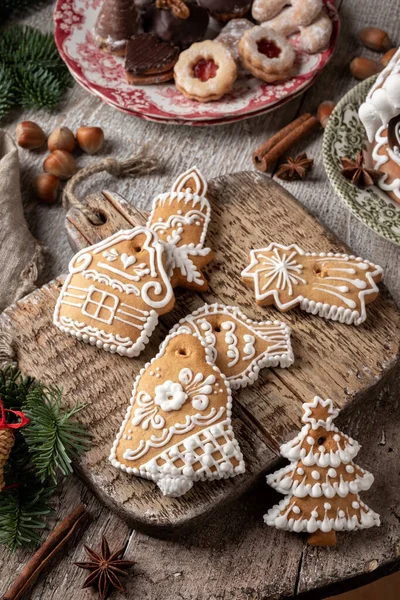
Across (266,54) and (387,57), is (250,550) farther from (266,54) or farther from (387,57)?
(387,57)

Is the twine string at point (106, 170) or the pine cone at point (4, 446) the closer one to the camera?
the pine cone at point (4, 446)

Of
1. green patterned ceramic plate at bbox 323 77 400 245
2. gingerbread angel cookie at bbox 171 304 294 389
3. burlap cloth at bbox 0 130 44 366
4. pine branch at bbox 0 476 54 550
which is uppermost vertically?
green patterned ceramic plate at bbox 323 77 400 245

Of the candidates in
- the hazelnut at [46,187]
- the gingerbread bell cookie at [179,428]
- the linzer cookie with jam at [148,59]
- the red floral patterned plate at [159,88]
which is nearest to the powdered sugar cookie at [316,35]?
the red floral patterned plate at [159,88]

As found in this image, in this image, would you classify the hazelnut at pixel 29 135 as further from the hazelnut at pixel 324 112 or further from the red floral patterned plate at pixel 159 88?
the hazelnut at pixel 324 112

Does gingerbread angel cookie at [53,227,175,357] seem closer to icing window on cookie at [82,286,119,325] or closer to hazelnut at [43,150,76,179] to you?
icing window on cookie at [82,286,119,325]

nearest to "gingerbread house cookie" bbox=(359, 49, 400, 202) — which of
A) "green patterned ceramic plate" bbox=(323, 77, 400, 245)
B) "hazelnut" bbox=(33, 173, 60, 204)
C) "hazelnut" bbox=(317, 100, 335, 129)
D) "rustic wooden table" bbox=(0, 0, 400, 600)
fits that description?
"green patterned ceramic plate" bbox=(323, 77, 400, 245)

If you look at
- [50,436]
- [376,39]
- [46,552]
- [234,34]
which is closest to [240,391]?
[50,436]

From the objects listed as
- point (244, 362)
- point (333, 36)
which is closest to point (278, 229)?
point (244, 362)
